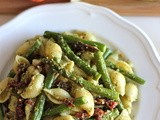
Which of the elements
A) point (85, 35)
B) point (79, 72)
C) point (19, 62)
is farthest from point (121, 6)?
point (19, 62)

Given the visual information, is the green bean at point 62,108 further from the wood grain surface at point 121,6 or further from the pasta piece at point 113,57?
the wood grain surface at point 121,6

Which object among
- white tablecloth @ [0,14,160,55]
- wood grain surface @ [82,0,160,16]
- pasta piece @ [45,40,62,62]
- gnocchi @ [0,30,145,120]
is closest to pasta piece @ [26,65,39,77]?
gnocchi @ [0,30,145,120]

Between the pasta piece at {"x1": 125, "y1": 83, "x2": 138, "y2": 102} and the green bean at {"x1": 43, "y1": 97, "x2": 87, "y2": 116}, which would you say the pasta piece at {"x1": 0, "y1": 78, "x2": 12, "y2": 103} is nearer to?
the green bean at {"x1": 43, "y1": 97, "x2": 87, "y2": 116}

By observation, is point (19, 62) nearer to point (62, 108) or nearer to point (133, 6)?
point (62, 108)

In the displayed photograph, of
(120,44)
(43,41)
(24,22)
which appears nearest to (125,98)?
(120,44)

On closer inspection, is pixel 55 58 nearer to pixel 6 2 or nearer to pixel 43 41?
pixel 43 41

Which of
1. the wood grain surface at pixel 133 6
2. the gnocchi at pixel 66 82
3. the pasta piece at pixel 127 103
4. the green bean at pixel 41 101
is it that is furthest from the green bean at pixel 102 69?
the wood grain surface at pixel 133 6
